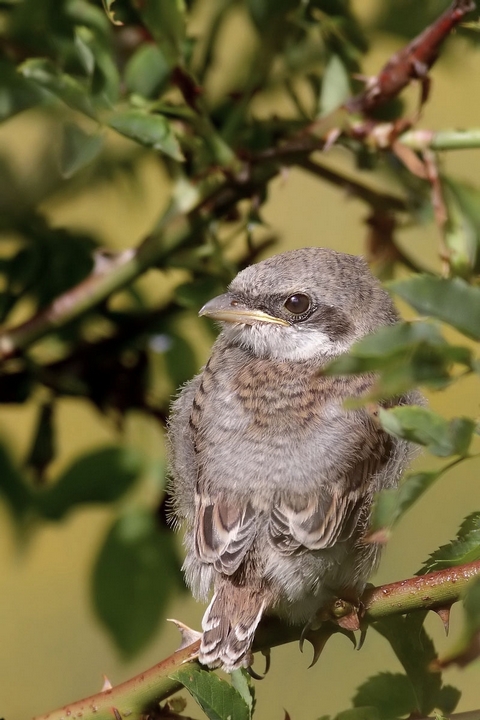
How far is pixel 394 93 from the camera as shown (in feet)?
7.67

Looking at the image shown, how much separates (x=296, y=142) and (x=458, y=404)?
3.13ft

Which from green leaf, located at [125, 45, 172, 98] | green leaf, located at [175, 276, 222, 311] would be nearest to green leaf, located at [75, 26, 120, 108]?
green leaf, located at [125, 45, 172, 98]

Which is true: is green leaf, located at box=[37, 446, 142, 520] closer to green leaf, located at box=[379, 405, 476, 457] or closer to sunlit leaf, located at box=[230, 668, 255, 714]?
sunlit leaf, located at box=[230, 668, 255, 714]

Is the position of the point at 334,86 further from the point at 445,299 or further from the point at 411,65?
the point at 445,299

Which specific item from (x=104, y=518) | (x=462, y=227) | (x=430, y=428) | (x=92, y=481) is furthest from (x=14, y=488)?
(x=430, y=428)

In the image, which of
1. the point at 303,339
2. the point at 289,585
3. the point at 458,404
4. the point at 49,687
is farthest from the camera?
the point at 49,687

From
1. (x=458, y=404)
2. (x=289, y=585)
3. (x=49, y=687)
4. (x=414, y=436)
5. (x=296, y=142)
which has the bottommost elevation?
(x=49, y=687)

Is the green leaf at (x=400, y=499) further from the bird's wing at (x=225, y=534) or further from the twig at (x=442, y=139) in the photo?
the twig at (x=442, y=139)

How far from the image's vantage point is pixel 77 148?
→ 2062 millimetres

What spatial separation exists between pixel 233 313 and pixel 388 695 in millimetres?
990

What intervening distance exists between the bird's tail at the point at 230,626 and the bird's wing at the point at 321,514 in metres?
0.13

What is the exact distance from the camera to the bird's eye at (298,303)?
8.41 feet

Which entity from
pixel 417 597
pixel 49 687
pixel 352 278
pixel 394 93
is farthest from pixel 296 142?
pixel 49 687

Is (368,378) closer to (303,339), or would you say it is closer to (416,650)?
(303,339)
